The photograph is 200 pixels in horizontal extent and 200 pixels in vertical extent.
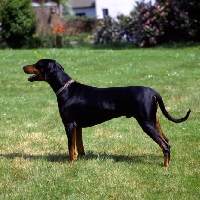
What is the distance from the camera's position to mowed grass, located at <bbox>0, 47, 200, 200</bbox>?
17.3 feet

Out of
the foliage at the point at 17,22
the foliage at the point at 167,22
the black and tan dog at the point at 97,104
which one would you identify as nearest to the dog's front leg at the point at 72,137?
the black and tan dog at the point at 97,104

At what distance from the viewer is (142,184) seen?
542cm

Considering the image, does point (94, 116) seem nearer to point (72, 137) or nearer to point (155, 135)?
point (72, 137)

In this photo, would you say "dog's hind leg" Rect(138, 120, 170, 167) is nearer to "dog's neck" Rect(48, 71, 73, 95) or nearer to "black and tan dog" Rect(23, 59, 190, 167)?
"black and tan dog" Rect(23, 59, 190, 167)

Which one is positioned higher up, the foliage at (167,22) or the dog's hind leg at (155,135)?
the foliage at (167,22)

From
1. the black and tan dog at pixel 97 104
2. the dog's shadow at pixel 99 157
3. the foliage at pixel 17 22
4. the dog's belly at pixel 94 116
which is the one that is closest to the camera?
the black and tan dog at pixel 97 104

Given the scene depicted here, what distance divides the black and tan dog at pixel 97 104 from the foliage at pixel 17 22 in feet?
64.7

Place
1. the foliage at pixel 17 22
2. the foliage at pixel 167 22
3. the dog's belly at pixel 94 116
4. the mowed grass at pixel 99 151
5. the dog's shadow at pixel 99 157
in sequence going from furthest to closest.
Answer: the foliage at pixel 17 22
the foliage at pixel 167 22
the dog's shadow at pixel 99 157
the dog's belly at pixel 94 116
the mowed grass at pixel 99 151

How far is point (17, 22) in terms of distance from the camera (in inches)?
1005

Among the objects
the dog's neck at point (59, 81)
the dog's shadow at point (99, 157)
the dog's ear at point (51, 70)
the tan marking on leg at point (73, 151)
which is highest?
the dog's ear at point (51, 70)

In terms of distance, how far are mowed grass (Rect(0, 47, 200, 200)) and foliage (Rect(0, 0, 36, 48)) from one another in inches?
490

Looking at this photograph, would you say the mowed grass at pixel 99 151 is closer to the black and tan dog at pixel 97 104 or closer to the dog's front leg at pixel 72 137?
the dog's front leg at pixel 72 137

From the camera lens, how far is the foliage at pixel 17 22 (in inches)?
1004

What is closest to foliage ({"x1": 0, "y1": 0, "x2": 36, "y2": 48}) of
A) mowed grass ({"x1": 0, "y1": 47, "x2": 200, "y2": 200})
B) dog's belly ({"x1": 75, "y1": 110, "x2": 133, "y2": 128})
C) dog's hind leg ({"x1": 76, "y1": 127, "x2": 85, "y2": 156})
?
mowed grass ({"x1": 0, "y1": 47, "x2": 200, "y2": 200})
